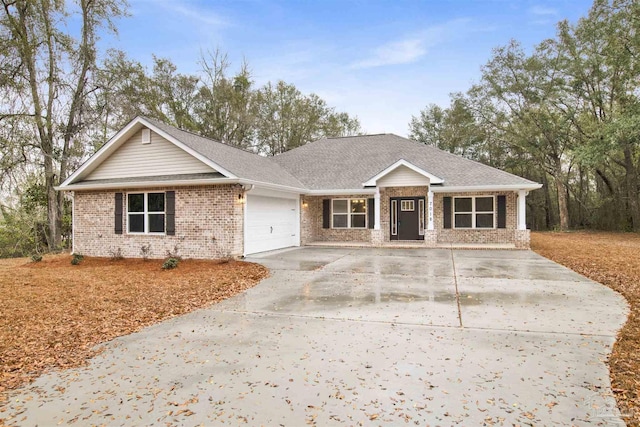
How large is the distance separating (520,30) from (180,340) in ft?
92.4

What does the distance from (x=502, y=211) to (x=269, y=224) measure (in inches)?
377

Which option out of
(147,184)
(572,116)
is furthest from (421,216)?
(572,116)

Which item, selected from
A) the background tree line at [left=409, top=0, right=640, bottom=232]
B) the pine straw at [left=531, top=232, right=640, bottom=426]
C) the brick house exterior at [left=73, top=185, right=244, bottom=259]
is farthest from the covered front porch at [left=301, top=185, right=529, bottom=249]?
the background tree line at [left=409, top=0, right=640, bottom=232]

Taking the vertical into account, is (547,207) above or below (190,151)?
below

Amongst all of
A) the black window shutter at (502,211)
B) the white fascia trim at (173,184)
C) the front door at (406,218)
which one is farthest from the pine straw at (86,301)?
the black window shutter at (502,211)

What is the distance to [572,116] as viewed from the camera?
2484 cm

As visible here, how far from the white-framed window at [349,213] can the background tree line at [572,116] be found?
13550 mm

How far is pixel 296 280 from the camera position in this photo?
874 centimetres

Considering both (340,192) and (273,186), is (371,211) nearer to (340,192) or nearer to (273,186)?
(340,192)

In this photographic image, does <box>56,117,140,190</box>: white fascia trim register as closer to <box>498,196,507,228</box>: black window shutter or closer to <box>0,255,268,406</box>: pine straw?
<box>0,255,268,406</box>: pine straw

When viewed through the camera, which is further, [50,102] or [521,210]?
[50,102]

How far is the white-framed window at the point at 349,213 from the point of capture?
17.4 m

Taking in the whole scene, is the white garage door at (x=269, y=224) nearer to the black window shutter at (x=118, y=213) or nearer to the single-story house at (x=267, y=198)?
the single-story house at (x=267, y=198)

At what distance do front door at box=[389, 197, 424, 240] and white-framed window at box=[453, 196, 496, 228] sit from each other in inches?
58.6
